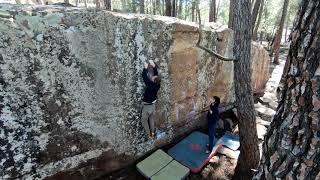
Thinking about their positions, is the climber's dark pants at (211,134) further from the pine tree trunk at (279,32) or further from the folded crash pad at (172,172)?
the pine tree trunk at (279,32)

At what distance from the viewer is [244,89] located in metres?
4.44

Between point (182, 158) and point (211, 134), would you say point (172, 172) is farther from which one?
point (211, 134)

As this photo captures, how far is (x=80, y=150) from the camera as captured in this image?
171 inches

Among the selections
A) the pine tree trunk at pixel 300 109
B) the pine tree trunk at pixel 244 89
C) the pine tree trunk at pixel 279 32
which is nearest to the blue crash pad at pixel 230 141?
the pine tree trunk at pixel 244 89

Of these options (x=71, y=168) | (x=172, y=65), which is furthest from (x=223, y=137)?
(x=71, y=168)

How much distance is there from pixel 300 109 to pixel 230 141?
4862 millimetres

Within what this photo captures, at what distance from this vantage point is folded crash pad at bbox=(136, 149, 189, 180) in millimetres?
4723

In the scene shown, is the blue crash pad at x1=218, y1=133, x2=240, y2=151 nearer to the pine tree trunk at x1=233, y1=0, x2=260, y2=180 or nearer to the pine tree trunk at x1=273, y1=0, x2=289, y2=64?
the pine tree trunk at x1=233, y1=0, x2=260, y2=180

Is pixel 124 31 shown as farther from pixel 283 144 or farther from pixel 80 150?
pixel 283 144

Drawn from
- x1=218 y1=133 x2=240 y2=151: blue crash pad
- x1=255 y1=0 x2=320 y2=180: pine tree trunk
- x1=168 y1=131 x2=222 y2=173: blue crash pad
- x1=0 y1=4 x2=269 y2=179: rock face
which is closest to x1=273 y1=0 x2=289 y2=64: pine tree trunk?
x1=218 y1=133 x2=240 y2=151: blue crash pad

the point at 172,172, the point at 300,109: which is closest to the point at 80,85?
the point at 172,172

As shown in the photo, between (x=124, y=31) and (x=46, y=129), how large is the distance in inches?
83.3

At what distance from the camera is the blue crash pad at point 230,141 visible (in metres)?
5.87

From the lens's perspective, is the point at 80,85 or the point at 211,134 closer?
the point at 80,85
